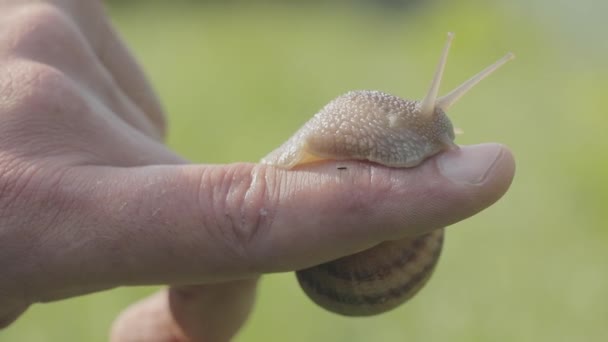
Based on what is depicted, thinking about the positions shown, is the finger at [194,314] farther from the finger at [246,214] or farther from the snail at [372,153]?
the finger at [246,214]

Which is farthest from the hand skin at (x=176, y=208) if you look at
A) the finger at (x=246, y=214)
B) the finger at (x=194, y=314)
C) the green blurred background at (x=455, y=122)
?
the green blurred background at (x=455, y=122)

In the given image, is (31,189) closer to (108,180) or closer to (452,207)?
(108,180)

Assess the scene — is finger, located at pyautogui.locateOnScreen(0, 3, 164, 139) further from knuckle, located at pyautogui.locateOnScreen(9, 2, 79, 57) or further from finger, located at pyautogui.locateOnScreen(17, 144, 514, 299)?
finger, located at pyautogui.locateOnScreen(17, 144, 514, 299)

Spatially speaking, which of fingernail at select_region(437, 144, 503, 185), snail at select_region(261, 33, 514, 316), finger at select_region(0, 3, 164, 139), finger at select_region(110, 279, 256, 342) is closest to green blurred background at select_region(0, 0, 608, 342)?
finger at select_region(110, 279, 256, 342)

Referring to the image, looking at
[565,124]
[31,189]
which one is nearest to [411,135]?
[31,189]

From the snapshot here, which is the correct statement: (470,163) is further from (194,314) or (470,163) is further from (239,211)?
(194,314)
